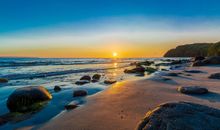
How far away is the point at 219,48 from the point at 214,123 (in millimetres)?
45265

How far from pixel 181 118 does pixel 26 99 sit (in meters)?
7.06

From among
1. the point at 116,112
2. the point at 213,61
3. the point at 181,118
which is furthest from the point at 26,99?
the point at 213,61

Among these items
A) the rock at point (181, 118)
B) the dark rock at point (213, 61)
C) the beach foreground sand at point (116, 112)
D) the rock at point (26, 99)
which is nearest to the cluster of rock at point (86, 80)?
the rock at point (26, 99)

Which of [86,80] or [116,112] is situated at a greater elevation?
[116,112]

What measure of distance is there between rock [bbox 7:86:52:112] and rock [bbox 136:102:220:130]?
5852mm

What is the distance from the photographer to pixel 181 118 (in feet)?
12.2

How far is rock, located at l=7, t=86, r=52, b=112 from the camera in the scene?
8.53m

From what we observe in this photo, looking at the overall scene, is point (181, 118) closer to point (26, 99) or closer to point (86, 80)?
point (26, 99)

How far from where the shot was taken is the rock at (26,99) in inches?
336

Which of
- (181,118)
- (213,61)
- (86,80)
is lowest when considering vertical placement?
(86,80)

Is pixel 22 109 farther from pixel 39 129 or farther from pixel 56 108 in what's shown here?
pixel 39 129

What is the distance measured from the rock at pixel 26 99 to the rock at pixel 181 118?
5852 mm

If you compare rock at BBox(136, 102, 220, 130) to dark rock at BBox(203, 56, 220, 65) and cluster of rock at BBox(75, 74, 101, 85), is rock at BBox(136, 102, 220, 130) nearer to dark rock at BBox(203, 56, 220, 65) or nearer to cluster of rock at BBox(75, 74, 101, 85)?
cluster of rock at BBox(75, 74, 101, 85)

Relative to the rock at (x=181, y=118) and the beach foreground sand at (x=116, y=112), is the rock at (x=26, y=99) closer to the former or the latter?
the beach foreground sand at (x=116, y=112)
